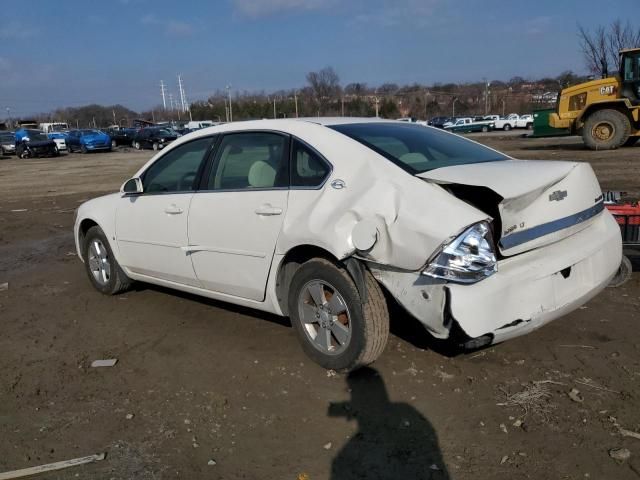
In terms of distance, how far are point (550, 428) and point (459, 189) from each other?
137cm

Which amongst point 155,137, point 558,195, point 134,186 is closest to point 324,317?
point 558,195

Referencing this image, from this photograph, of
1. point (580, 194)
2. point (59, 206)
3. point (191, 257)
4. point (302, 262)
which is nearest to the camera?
point (580, 194)

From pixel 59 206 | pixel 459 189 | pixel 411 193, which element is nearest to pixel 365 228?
pixel 411 193

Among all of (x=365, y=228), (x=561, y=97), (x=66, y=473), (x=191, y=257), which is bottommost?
(x=66, y=473)

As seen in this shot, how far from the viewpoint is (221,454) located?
286cm

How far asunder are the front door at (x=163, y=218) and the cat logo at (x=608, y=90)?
57.4 feet

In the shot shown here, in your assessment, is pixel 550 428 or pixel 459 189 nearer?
pixel 550 428

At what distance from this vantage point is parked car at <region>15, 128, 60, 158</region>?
115ft

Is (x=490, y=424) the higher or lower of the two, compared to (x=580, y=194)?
lower

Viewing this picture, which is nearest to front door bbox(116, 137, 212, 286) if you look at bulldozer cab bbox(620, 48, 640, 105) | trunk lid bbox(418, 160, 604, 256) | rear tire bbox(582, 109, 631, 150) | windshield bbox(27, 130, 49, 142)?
trunk lid bbox(418, 160, 604, 256)

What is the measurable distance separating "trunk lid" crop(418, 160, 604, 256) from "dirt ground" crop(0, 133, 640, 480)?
904 mm

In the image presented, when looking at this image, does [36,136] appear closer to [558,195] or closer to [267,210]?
[267,210]

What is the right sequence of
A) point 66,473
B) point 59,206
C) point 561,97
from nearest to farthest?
point 66,473 → point 59,206 → point 561,97

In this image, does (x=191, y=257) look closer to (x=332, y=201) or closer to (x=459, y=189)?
(x=332, y=201)
